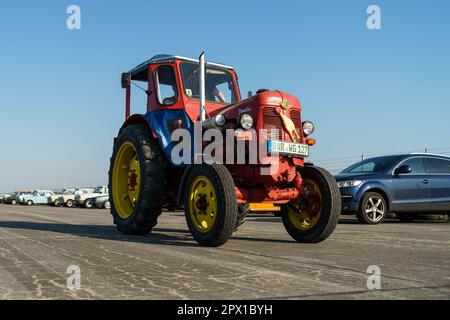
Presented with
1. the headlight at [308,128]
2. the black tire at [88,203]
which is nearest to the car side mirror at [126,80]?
the headlight at [308,128]

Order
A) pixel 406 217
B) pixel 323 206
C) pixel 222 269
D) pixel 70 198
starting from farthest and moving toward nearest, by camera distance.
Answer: pixel 70 198, pixel 406 217, pixel 323 206, pixel 222 269

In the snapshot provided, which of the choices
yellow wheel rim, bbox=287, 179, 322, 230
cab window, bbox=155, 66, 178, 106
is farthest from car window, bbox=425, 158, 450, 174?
cab window, bbox=155, 66, 178, 106

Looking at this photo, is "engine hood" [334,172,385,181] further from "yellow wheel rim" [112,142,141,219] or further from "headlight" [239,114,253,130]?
"headlight" [239,114,253,130]

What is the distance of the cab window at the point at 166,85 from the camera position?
755 centimetres

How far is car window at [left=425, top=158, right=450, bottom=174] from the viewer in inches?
449

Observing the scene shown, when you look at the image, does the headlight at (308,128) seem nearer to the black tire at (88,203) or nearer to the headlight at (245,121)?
the headlight at (245,121)

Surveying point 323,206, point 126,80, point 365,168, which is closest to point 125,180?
point 126,80

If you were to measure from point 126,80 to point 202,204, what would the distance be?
3043 millimetres

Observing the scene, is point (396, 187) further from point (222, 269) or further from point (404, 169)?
point (222, 269)

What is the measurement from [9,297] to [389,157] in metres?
9.92

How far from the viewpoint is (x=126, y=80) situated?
8039mm

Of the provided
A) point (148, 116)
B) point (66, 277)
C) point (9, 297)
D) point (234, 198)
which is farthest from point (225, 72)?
point (9, 297)

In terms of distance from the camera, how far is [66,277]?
12.5 ft
